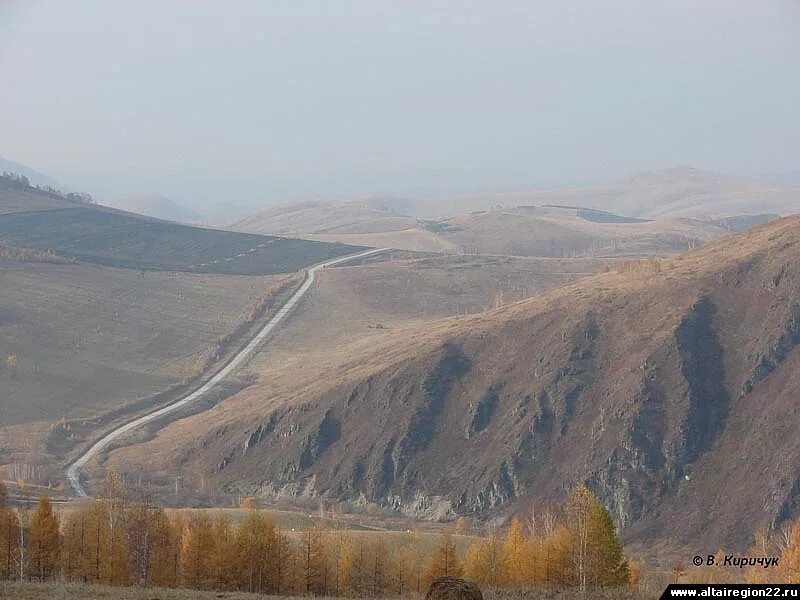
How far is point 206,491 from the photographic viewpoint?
322 ft

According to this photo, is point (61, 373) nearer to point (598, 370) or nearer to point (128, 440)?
point (128, 440)

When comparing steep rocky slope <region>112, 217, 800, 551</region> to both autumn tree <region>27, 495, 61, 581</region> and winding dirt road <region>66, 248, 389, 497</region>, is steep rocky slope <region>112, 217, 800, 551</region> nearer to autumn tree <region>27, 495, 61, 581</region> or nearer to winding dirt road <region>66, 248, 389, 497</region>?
winding dirt road <region>66, 248, 389, 497</region>

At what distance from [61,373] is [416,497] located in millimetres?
66359

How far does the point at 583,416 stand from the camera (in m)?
95.9

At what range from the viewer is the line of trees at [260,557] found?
46688mm

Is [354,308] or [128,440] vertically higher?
[354,308]

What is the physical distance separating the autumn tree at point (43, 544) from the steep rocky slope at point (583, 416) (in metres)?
46.3

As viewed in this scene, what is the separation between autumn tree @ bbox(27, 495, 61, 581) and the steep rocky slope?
46.3 m

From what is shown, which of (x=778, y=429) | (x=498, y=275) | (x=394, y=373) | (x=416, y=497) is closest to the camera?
(x=778, y=429)

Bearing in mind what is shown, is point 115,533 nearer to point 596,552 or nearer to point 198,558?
point 198,558

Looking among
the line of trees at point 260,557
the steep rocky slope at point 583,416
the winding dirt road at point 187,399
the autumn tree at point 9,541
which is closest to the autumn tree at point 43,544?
the line of trees at point 260,557

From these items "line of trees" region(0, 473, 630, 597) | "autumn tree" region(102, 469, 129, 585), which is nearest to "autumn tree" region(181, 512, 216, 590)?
"line of trees" region(0, 473, 630, 597)

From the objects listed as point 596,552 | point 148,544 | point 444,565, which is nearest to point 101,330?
point 148,544

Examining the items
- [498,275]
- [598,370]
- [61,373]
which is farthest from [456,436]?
[498,275]
